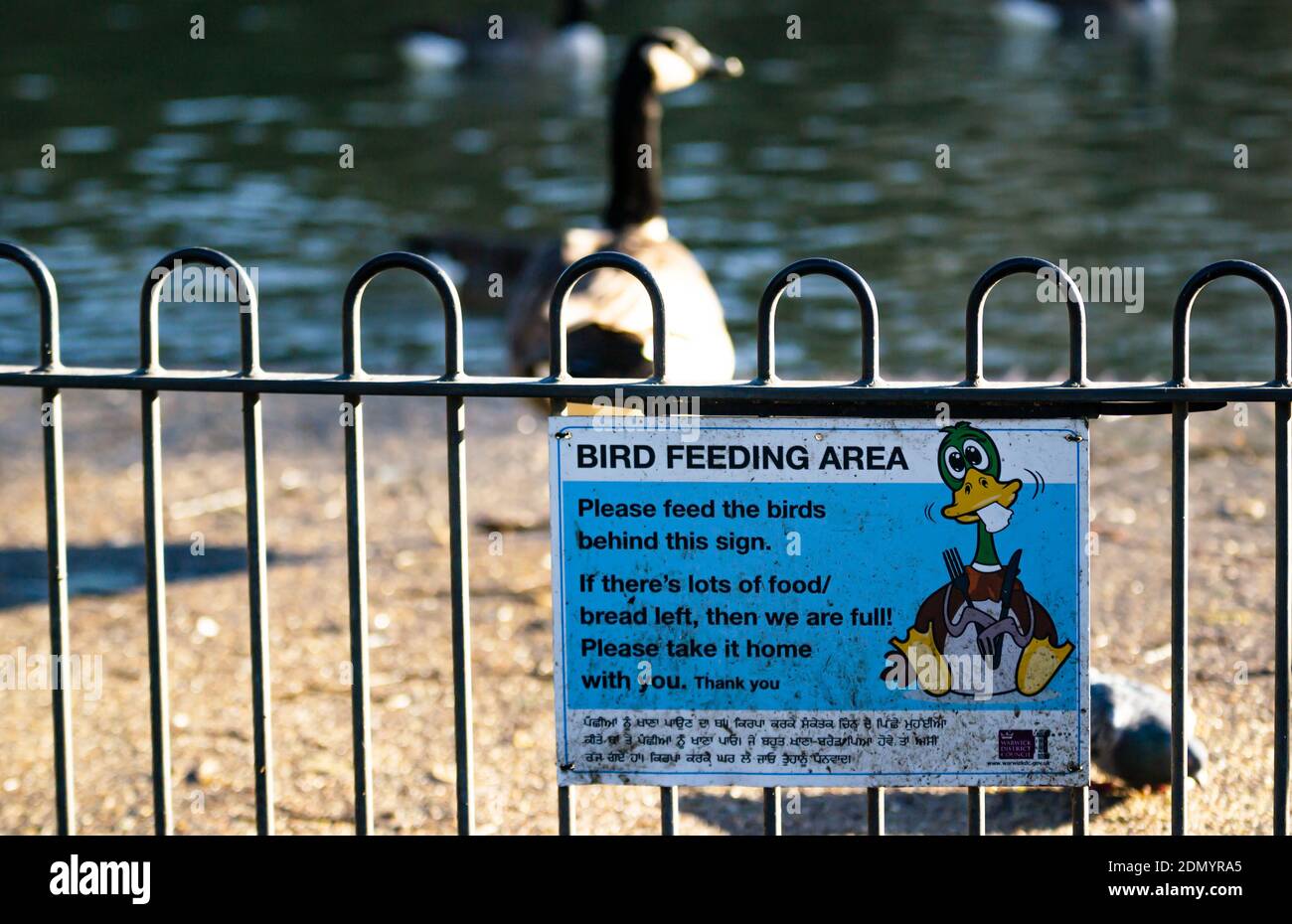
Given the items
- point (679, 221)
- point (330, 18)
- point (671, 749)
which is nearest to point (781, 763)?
point (671, 749)

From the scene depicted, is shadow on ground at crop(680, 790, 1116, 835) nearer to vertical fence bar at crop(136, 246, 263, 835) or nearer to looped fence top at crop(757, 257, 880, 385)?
vertical fence bar at crop(136, 246, 263, 835)

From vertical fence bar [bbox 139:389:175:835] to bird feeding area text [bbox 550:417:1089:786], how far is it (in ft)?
2.87

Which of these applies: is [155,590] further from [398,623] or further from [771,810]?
[398,623]

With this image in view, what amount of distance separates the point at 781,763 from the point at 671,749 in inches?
8.9

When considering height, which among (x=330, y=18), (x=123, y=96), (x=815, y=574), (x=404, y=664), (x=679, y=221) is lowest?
(x=404, y=664)

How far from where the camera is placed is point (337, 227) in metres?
15.2

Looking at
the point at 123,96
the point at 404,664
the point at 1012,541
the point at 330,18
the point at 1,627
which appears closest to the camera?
the point at 1012,541

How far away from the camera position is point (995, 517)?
3.67m

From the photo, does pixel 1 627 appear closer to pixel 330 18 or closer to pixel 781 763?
pixel 781 763

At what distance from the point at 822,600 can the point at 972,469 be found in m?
0.40

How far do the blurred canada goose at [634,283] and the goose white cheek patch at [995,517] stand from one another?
0.86m

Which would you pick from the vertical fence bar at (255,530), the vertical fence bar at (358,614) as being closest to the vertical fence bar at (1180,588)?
the vertical fence bar at (358,614)

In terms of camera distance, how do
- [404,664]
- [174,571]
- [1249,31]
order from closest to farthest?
[404,664], [174,571], [1249,31]

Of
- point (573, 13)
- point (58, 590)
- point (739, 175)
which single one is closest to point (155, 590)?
point (58, 590)
